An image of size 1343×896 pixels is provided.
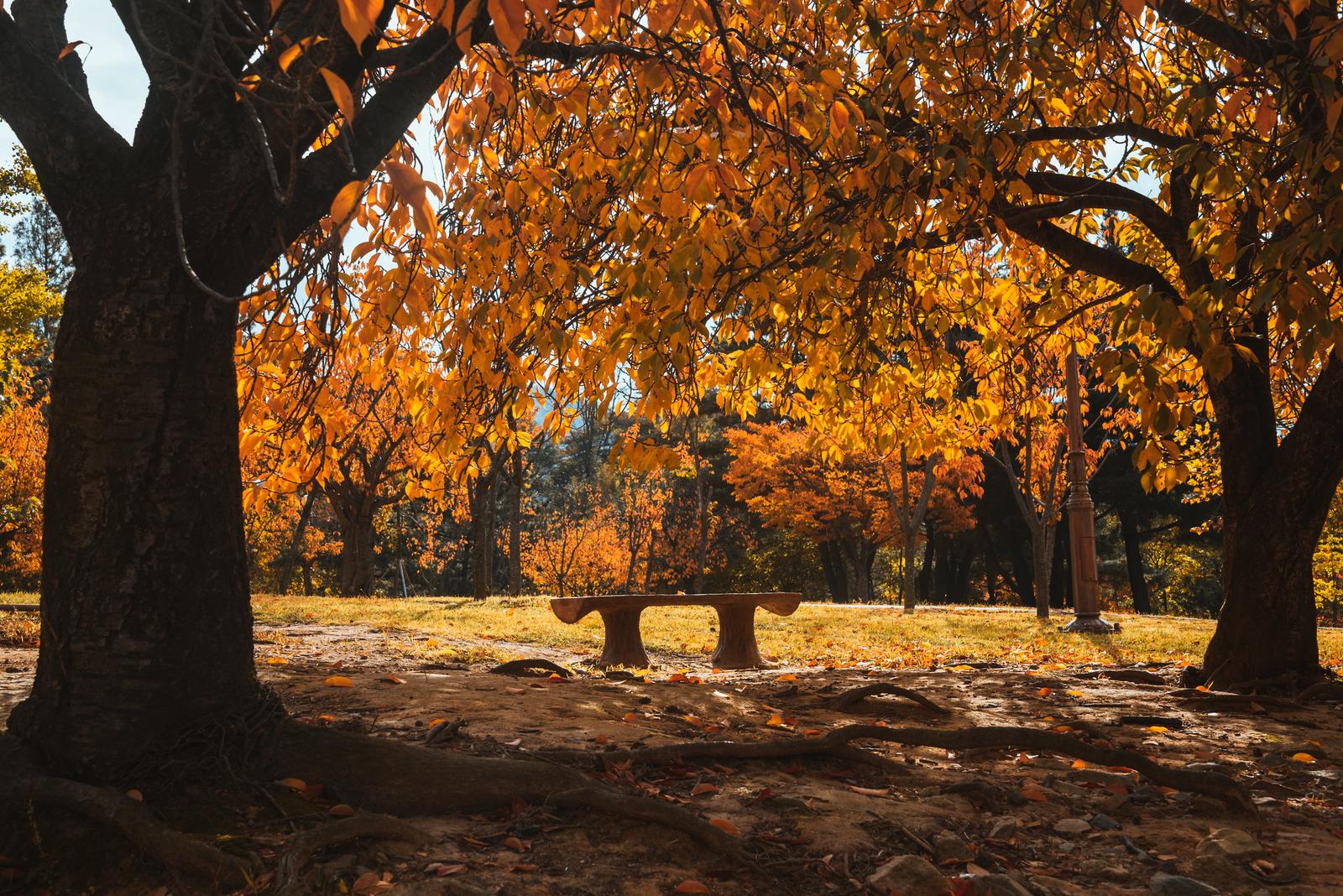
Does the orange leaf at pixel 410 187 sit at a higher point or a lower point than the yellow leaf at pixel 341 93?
lower

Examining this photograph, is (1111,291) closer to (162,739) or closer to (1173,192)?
(1173,192)

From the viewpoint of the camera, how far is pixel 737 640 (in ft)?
28.2

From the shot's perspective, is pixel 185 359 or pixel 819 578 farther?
pixel 819 578

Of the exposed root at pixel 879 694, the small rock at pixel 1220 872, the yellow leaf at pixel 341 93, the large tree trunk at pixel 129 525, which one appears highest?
the yellow leaf at pixel 341 93

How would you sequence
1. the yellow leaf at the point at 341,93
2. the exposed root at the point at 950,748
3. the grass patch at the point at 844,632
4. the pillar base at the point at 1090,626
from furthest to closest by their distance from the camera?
1. the pillar base at the point at 1090,626
2. the grass patch at the point at 844,632
3. the exposed root at the point at 950,748
4. the yellow leaf at the point at 341,93

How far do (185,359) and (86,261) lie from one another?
0.48 m

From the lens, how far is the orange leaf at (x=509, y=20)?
1953mm

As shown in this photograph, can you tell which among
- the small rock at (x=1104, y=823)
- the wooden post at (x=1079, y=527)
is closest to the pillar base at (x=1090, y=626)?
the wooden post at (x=1079, y=527)

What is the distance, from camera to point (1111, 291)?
7.70 metres

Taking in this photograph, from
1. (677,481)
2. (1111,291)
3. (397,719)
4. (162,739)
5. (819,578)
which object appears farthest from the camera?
(819,578)

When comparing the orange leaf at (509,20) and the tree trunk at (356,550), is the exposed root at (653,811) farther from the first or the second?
the tree trunk at (356,550)

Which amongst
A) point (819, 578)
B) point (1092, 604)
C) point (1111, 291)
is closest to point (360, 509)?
point (1092, 604)

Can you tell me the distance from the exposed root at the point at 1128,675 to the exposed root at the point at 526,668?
400 cm

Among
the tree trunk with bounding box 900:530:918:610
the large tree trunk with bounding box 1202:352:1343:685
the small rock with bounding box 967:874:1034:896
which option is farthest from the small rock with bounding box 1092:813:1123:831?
the tree trunk with bounding box 900:530:918:610
